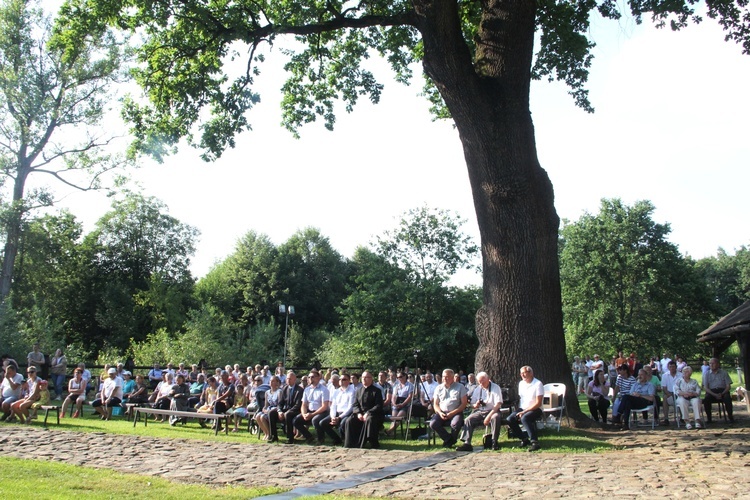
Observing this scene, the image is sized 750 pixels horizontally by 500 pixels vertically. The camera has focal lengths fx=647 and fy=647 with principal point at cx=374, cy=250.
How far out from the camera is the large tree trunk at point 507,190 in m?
11.8

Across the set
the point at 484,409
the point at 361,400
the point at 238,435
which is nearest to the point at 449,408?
the point at 484,409

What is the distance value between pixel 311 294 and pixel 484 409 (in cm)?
4266

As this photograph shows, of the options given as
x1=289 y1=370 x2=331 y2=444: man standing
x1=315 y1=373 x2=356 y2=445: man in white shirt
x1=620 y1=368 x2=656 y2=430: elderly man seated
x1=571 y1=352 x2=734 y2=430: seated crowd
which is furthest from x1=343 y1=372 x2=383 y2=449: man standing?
x1=620 y1=368 x2=656 y2=430: elderly man seated

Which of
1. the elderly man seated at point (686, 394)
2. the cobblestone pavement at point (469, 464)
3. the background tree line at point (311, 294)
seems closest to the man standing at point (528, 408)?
the cobblestone pavement at point (469, 464)

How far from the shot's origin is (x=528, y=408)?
10.7 metres

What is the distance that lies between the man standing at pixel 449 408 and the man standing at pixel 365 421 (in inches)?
42.3

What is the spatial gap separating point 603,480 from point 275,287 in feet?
146

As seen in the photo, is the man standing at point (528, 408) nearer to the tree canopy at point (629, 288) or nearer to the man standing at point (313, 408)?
the man standing at point (313, 408)

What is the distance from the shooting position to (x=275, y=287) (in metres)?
50.8

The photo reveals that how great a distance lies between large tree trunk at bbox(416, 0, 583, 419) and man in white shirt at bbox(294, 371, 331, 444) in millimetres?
3086

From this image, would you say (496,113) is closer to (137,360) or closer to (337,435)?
(337,435)

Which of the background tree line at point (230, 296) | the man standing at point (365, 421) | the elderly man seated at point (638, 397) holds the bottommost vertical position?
the man standing at point (365, 421)

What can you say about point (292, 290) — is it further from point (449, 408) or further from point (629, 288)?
point (449, 408)

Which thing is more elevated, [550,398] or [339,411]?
[550,398]
